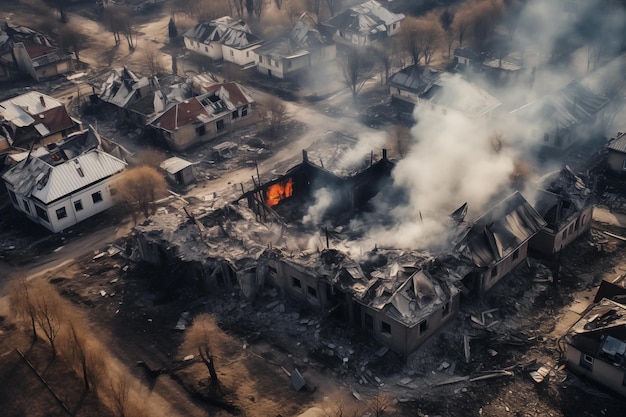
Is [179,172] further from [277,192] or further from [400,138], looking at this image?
[400,138]

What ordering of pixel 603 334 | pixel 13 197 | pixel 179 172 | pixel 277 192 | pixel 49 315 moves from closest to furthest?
pixel 603 334 → pixel 49 315 → pixel 277 192 → pixel 13 197 → pixel 179 172

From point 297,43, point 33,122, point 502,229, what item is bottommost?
point 502,229

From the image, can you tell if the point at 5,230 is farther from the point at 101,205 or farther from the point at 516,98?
the point at 516,98

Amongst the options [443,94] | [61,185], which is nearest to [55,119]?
[61,185]

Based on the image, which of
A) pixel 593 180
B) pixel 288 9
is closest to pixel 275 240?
pixel 593 180

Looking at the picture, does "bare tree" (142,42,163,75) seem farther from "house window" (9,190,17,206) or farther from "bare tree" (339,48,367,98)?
"house window" (9,190,17,206)

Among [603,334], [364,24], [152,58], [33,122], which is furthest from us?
[364,24]
